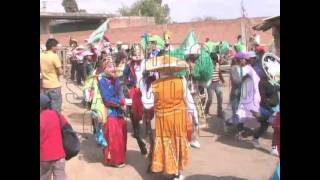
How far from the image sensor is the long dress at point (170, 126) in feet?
18.3

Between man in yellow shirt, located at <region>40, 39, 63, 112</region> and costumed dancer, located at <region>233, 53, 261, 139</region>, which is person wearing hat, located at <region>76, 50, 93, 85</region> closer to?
man in yellow shirt, located at <region>40, 39, 63, 112</region>

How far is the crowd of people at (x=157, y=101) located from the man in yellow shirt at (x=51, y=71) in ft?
0.04

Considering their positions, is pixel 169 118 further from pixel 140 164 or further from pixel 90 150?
pixel 90 150

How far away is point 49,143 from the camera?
15.1 ft

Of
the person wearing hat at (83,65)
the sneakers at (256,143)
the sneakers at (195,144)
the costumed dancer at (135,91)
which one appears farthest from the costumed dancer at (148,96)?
the person wearing hat at (83,65)

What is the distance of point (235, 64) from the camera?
26.3 feet

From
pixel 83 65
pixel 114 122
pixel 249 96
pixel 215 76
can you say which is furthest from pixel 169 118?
pixel 83 65

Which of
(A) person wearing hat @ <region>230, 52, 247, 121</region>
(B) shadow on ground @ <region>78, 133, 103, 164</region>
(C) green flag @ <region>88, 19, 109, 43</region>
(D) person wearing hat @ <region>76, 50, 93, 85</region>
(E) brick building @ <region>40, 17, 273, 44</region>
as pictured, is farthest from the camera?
(E) brick building @ <region>40, 17, 273, 44</region>

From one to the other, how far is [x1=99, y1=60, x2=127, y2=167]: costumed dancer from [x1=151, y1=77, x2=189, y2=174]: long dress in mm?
930

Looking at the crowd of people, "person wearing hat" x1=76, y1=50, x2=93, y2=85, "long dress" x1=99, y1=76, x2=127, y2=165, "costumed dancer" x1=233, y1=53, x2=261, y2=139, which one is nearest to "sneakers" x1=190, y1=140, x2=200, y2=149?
the crowd of people

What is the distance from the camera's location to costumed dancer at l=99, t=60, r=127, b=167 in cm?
→ 650
